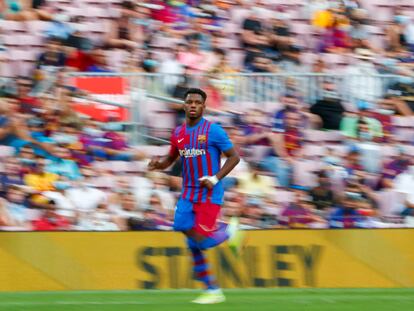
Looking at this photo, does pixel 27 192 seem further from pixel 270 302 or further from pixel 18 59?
pixel 270 302

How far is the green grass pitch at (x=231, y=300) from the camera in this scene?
346 inches

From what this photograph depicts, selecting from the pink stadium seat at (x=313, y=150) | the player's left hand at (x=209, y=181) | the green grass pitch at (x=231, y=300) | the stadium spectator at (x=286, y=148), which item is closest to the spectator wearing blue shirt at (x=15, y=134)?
the green grass pitch at (x=231, y=300)

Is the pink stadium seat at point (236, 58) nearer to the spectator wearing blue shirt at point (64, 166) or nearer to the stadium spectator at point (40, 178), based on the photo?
the spectator wearing blue shirt at point (64, 166)

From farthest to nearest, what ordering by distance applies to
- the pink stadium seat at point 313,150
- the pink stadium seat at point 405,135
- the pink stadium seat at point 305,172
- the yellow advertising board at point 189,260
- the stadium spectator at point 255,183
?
the pink stadium seat at point 405,135 < the pink stadium seat at point 313,150 < the pink stadium seat at point 305,172 < the stadium spectator at point 255,183 < the yellow advertising board at point 189,260

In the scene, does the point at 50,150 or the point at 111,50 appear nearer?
the point at 50,150

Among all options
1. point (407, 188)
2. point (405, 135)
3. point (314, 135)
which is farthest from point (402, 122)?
point (314, 135)

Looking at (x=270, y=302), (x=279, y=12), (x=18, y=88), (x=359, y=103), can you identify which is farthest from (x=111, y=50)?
(x=270, y=302)

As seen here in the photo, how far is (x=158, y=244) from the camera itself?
12102mm

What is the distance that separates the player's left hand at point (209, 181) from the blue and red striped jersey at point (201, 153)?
24 cm

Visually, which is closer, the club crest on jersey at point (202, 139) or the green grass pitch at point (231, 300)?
Result: the green grass pitch at point (231, 300)

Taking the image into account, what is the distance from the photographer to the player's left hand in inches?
343

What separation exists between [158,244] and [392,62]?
527cm

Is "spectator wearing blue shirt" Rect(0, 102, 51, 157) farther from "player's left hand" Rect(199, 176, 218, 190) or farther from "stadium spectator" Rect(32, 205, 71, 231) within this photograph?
Answer: "player's left hand" Rect(199, 176, 218, 190)

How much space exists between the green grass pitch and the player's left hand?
1.07 meters
